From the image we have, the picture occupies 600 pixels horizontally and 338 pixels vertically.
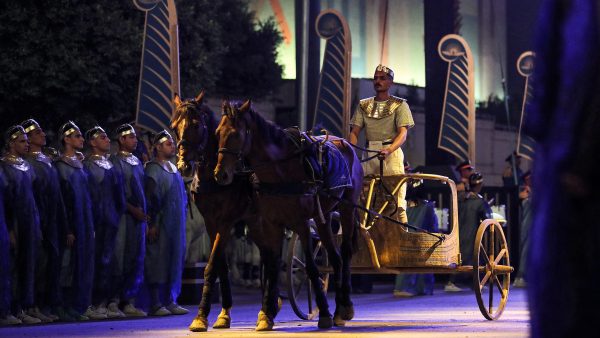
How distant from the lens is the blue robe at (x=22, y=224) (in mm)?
13859

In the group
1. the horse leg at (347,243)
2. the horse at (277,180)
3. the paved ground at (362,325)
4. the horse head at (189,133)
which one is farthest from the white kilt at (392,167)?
the horse head at (189,133)

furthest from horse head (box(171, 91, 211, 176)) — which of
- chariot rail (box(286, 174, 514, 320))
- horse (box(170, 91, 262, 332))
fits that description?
chariot rail (box(286, 174, 514, 320))

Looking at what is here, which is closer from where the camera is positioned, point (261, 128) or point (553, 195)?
point (553, 195)

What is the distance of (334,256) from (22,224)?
3.42 m

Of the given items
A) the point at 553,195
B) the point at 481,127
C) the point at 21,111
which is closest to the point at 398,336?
the point at 553,195

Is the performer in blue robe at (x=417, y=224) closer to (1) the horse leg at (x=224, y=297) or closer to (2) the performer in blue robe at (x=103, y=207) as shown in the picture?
(2) the performer in blue robe at (x=103, y=207)

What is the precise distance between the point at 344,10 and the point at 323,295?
31419 millimetres

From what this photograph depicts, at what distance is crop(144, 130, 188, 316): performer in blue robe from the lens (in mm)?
15766

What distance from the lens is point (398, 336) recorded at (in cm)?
1150

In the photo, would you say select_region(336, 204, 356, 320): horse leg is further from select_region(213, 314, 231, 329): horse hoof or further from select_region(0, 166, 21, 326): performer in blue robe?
select_region(0, 166, 21, 326): performer in blue robe

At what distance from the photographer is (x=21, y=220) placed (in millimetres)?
13922

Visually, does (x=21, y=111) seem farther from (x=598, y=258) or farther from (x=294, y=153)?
(x=598, y=258)

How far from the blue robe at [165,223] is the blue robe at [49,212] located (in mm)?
1510

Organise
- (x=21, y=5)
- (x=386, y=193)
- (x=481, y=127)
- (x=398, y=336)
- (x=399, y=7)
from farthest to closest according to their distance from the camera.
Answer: (x=399, y=7)
(x=481, y=127)
(x=21, y=5)
(x=386, y=193)
(x=398, y=336)
